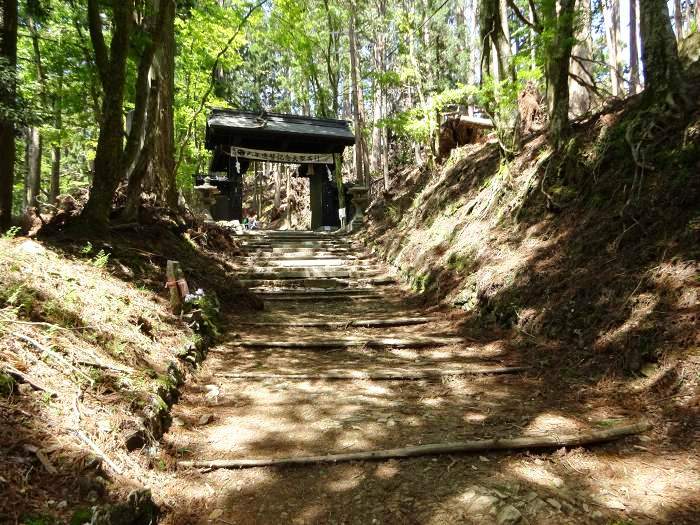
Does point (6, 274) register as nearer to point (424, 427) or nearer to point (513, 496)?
point (424, 427)

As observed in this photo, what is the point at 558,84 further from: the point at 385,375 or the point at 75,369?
the point at 75,369

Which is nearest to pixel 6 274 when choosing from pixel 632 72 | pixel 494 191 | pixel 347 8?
pixel 494 191

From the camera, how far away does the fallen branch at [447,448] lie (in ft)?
7.63

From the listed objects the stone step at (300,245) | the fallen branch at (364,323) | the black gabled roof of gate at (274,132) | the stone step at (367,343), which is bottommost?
the stone step at (367,343)

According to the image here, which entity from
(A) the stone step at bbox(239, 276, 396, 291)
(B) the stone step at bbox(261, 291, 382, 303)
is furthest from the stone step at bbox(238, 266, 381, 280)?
(B) the stone step at bbox(261, 291, 382, 303)

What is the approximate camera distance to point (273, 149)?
16.0m

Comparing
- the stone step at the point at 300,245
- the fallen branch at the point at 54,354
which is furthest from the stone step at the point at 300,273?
the fallen branch at the point at 54,354

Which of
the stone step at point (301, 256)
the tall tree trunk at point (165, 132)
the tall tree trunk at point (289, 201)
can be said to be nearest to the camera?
the tall tree trunk at point (165, 132)

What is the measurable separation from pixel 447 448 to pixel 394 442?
0.33 m

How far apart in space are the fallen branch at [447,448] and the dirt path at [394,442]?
0.04 m

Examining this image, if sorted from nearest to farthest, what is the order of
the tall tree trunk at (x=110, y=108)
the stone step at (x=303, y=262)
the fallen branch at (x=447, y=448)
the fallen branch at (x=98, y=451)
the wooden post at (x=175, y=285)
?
the fallen branch at (x=98, y=451), the fallen branch at (x=447, y=448), the wooden post at (x=175, y=285), the tall tree trunk at (x=110, y=108), the stone step at (x=303, y=262)

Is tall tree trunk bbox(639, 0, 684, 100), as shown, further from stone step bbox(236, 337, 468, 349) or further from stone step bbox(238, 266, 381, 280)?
stone step bbox(238, 266, 381, 280)

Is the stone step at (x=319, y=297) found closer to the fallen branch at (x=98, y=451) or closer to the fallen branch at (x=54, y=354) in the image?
the fallen branch at (x=54, y=354)

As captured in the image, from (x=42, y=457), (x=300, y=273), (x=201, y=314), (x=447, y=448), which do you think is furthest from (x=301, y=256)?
(x=42, y=457)
